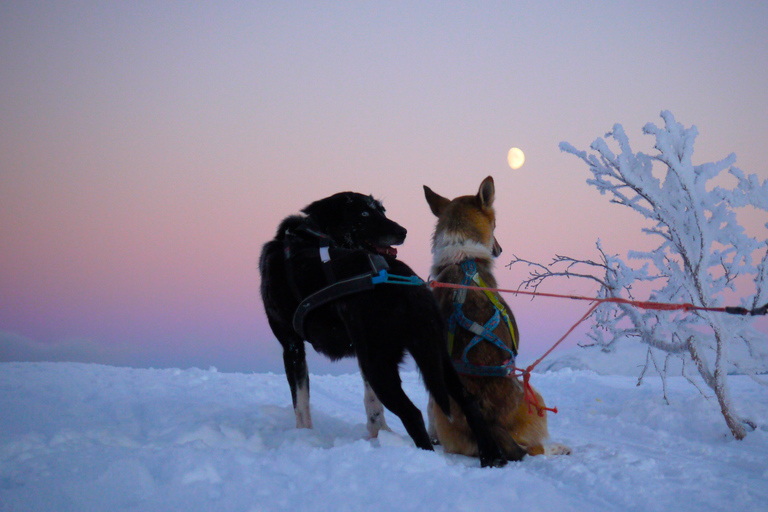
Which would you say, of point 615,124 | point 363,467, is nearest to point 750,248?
point 615,124

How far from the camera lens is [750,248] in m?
5.41

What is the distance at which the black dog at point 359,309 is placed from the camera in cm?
292

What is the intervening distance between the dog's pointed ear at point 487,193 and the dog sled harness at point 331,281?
153cm

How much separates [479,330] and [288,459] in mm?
1669

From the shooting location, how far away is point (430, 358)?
294 centimetres

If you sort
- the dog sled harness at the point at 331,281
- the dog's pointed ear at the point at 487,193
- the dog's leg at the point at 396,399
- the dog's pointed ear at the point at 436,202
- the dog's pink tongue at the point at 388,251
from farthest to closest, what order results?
the dog's pointed ear at the point at 436,202 < the dog's pointed ear at the point at 487,193 < the dog's pink tongue at the point at 388,251 < the dog sled harness at the point at 331,281 < the dog's leg at the point at 396,399

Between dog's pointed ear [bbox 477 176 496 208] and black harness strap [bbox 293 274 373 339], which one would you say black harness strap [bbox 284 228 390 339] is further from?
dog's pointed ear [bbox 477 176 496 208]

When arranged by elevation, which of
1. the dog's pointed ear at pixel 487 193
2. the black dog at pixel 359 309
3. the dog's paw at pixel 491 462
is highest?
the dog's pointed ear at pixel 487 193

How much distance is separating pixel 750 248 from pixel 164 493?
21.3ft

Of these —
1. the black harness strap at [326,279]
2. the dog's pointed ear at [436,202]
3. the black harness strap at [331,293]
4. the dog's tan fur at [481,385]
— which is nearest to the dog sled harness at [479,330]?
the dog's tan fur at [481,385]

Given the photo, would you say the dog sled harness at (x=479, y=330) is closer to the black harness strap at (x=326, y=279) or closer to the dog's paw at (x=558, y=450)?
the dog's paw at (x=558, y=450)

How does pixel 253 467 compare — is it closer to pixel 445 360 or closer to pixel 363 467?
pixel 363 467

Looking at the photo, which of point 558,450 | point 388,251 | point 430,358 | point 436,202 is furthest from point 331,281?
point 558,450

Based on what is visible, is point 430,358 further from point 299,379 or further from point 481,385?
point 299,379
